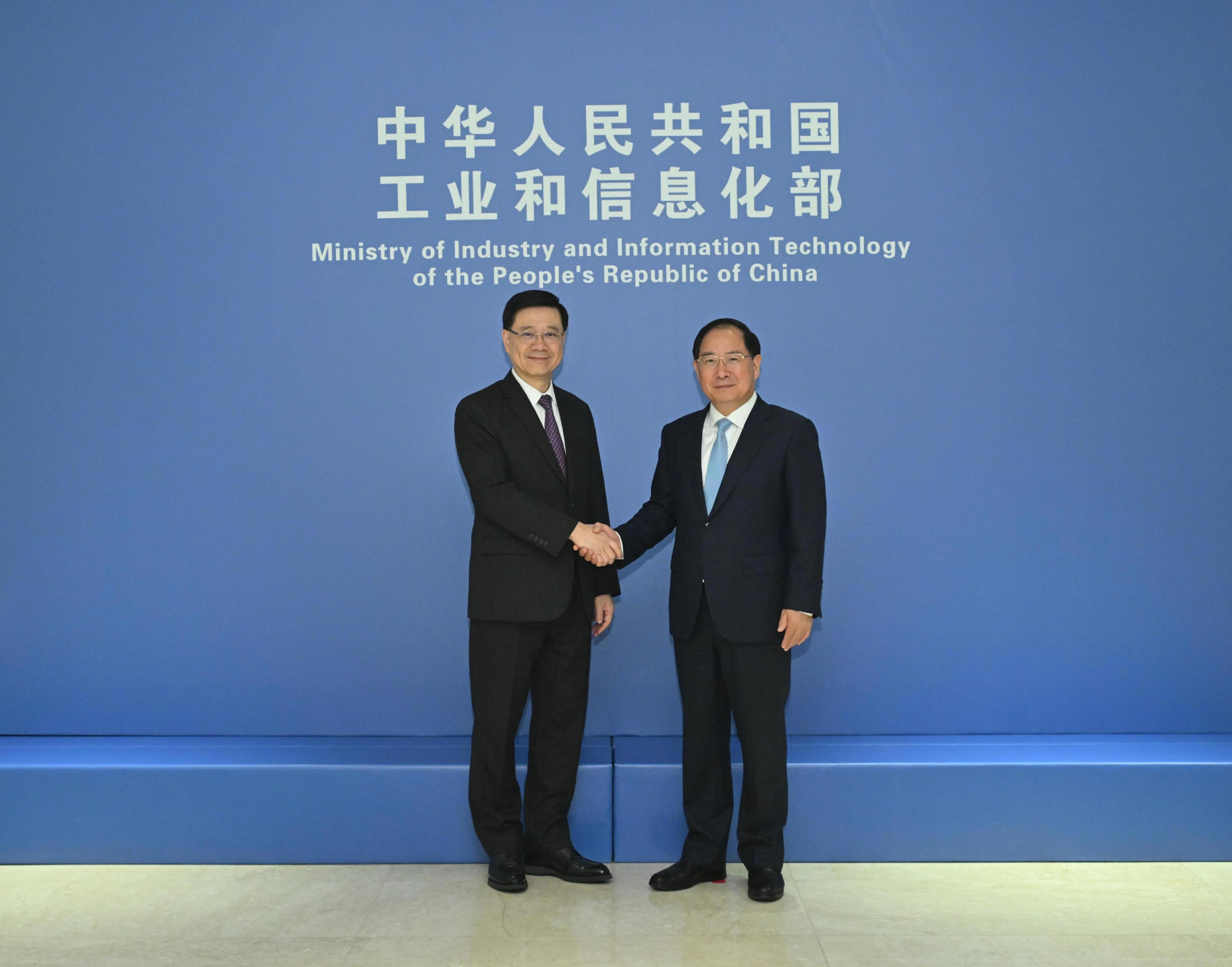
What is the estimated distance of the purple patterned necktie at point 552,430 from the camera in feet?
9.10

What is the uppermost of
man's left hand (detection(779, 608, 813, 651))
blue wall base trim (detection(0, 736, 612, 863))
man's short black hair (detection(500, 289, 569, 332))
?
man's short black hair (detection(500, 289, 569, 332))

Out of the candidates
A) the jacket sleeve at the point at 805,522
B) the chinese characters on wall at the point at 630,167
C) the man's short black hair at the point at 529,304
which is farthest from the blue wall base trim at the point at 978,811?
the chinese characters on wall at the point at 630,167

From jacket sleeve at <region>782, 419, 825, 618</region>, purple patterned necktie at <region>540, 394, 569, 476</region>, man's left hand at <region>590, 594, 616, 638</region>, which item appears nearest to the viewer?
jacket sleeve at <region>782, 419, 825, 618</region>

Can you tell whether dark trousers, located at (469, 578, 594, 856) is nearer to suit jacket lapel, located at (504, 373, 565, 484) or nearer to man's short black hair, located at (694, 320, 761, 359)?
suit jacket lapel, located at (504, 373, 565, 484)

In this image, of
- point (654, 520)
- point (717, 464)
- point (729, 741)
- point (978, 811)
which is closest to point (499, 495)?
point (654, 520)

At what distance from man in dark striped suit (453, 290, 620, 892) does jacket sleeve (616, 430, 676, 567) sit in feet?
0.36

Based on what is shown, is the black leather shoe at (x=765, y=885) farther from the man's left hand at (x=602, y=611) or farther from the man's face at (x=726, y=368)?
the man's face at (x=726, y=368)

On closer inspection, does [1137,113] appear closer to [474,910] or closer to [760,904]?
[760,904]

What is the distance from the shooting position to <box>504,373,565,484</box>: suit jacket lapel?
2.74m

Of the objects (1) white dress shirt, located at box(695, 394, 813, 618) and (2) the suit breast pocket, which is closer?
(2) the suit breast pocket

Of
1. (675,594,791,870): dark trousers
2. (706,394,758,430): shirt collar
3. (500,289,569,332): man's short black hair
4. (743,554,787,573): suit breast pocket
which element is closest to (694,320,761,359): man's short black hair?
(706,394,758,430): shirt collar

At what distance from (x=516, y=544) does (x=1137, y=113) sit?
2623 millimetres

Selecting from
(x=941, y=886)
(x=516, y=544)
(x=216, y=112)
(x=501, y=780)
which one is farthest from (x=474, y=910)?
(x=216, y=112)

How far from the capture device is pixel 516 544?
2.68m
